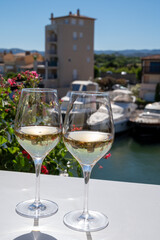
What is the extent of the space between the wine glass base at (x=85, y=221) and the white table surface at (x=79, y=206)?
0.01m

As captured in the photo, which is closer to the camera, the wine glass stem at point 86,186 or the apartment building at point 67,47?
the wine glass stem at point 86,186

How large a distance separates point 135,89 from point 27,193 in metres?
29.8

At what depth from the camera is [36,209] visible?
78cm

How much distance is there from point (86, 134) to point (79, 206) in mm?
195

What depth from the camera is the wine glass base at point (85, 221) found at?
0.68 meters

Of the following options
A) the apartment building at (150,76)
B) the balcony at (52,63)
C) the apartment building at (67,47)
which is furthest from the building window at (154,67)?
the balcony at (52,63)

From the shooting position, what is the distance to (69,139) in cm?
74

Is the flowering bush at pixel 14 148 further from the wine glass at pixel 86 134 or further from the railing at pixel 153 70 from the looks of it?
the railing at pixel 153 70

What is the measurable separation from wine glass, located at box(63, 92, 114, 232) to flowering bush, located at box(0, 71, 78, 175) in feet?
2.54

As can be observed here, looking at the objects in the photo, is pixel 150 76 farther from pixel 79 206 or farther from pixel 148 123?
pixel 79 206

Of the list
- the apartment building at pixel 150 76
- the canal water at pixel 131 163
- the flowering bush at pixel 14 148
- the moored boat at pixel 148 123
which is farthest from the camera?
the apartment building at pixel 150 76

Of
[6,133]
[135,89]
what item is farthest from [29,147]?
[135,89]

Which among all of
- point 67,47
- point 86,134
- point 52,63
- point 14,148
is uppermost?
point 67,47

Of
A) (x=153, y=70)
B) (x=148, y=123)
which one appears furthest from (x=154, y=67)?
(x=148, y=123)
